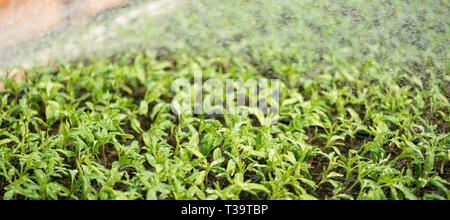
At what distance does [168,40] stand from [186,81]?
0.61 m

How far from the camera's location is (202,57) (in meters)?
3.37

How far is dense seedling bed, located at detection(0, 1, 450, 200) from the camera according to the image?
6.64ft

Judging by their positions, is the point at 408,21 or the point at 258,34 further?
the point at 258,34

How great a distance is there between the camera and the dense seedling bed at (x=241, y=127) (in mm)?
2023

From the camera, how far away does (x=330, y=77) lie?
306 centimetres

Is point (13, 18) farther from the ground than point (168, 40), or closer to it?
farther from the ground

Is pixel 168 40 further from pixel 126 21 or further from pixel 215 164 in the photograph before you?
pixel 215 164

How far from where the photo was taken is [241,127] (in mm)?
2406

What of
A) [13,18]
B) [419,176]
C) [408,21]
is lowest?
[419,176]

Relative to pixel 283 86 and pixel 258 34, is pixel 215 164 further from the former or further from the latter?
pixel 258 34

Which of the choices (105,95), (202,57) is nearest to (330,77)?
(202,57)
